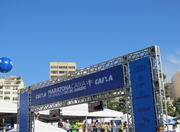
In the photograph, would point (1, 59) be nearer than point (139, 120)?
No

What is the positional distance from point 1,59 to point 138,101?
824cm

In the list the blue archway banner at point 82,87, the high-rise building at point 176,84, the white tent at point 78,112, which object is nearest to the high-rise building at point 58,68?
the high-rise building at point 176,84

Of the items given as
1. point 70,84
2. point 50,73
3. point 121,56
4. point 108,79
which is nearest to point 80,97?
point 70,84

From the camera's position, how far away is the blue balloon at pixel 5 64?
16844 mm

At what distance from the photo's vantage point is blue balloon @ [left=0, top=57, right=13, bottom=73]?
55.3 ft

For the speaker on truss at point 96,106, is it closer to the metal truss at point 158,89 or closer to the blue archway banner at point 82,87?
the blue archway banner at point 82,87

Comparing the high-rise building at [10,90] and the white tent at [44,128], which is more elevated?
the high-rise building at [10,90]

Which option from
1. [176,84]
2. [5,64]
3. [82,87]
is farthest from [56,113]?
[176,84]

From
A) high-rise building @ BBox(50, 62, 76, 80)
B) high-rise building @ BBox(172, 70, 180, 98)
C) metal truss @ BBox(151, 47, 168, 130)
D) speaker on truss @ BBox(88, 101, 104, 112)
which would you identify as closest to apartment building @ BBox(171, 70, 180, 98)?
high-rise building @ BBox(172, 70, 180, 98)

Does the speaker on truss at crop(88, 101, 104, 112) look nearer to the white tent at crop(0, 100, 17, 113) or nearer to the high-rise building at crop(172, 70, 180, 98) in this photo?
the white tent at crop(0, 100, 17, 113)

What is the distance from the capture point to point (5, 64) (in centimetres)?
1692

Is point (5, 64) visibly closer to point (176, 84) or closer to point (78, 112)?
point (78, 112)

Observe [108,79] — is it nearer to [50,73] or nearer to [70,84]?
[70,84]

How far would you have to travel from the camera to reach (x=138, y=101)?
13.6 meters
